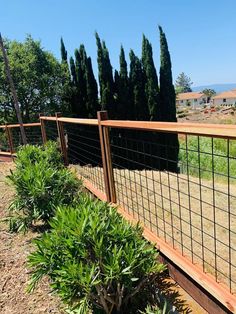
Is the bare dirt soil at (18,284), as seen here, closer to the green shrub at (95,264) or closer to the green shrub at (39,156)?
the green shrub at (95,264)

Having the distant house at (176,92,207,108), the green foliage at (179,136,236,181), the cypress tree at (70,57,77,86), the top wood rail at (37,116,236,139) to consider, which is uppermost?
the cypress tree at (70,57,77,86)

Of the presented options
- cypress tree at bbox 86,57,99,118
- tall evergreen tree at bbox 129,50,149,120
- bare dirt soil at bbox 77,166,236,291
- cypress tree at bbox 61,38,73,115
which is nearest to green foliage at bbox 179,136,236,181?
bare dirt soil at bbox 77,166,236,291

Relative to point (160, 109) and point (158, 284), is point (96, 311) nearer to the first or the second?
point (158, 284)

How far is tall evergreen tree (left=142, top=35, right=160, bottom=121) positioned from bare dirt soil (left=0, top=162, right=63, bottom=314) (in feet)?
42.1

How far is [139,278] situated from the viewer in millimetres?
2281

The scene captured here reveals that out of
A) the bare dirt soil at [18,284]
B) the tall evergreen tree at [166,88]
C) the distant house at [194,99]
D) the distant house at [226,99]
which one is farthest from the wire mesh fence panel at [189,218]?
the distant house at [194,99]

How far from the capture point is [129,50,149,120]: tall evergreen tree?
1602 cm

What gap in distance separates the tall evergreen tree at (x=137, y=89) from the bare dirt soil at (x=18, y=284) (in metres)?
12.8

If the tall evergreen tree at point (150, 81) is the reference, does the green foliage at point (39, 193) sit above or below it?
below

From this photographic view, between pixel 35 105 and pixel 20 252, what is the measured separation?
15.4m

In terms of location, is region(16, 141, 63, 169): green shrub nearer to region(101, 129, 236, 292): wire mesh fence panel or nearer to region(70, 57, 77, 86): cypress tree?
region(101, 129, 236, 292): wire mesh fence panel

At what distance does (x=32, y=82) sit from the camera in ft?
56.5

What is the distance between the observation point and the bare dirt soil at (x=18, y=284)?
2.53 meters

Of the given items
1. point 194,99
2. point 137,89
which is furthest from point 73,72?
point 194,99
